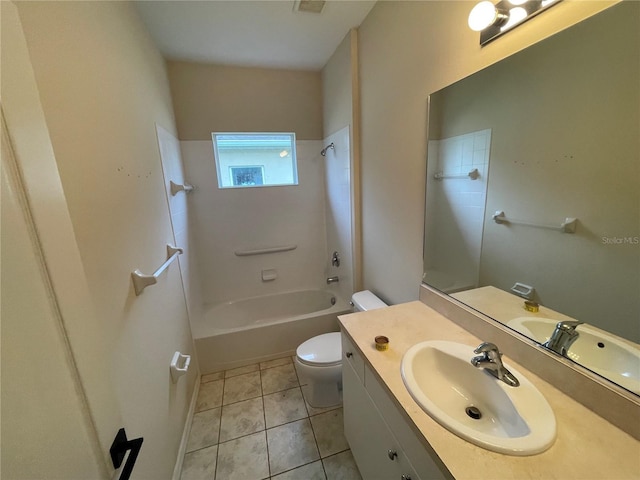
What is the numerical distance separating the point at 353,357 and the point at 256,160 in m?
2.19

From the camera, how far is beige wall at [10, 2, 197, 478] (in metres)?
0.58

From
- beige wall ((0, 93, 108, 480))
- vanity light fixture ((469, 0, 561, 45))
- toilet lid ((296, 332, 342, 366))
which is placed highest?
vanity light fixture ((469, 0, 561, 45))

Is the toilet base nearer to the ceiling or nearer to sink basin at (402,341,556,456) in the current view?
sink basin at (402,341,556,456)

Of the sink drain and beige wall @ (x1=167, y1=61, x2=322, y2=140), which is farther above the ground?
beige wall @ (x1=167, y1=61, x2=322, y2=140)

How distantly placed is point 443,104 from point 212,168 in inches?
80.3

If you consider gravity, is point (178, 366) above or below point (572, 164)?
below

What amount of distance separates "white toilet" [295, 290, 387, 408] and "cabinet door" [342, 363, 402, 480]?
0.31m

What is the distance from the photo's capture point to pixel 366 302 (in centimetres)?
186

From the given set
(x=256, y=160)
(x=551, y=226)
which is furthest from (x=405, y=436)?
(x=256, y=160)

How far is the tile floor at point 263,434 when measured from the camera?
1.41 metres

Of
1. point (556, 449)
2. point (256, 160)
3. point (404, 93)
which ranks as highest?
point (404, 93)

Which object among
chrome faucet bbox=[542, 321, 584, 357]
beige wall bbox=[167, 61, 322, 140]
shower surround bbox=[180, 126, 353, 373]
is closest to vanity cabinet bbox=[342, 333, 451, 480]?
chrome faucet bbox=[542, 321, 584, 357]

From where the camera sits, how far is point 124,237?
3.44 feet

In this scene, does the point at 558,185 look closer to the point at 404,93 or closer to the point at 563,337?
the point at 563,337
